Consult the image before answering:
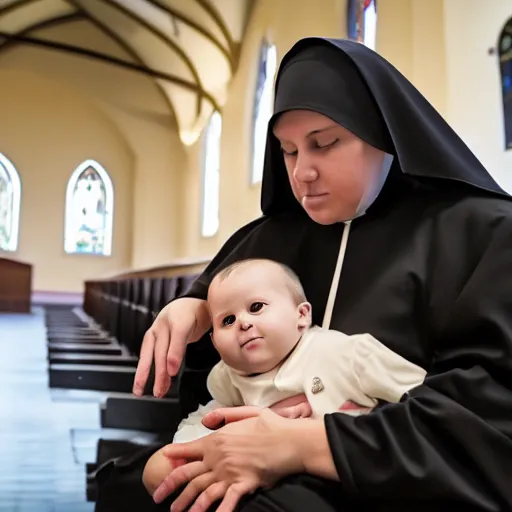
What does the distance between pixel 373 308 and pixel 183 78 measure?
474 inches

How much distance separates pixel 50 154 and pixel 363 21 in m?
8.86

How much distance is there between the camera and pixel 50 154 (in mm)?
13773

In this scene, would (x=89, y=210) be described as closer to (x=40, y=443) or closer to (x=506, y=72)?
(x=506, y=72)

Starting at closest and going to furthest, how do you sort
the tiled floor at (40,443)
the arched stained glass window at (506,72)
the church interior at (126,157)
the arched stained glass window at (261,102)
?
the tiled floor at (40,443) → the church interior at (126,157) → the arched stained glass window at (506,72) → the arched stained glass window at (261,102)

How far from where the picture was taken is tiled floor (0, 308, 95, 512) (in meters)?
2.27

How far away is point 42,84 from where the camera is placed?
535 inches

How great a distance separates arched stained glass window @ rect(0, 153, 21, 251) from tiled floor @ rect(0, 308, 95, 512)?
925 centimetres

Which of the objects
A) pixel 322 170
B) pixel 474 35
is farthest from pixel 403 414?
pixel 474 35

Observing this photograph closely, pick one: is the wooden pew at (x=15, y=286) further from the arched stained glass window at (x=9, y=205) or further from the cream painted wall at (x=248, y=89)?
the cream painted wall at (x=248, y=89)

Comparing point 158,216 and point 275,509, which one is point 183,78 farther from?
point 275,509

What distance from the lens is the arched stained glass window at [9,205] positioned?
13.5 meters

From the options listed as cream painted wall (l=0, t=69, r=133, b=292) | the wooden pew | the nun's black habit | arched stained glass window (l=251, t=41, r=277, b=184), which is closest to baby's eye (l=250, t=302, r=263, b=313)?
the nun's black habit

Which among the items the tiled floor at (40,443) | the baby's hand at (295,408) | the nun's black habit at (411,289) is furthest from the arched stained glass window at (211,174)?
the baby's hand at (295,408)

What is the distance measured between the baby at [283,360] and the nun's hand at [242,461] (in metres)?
0.10
